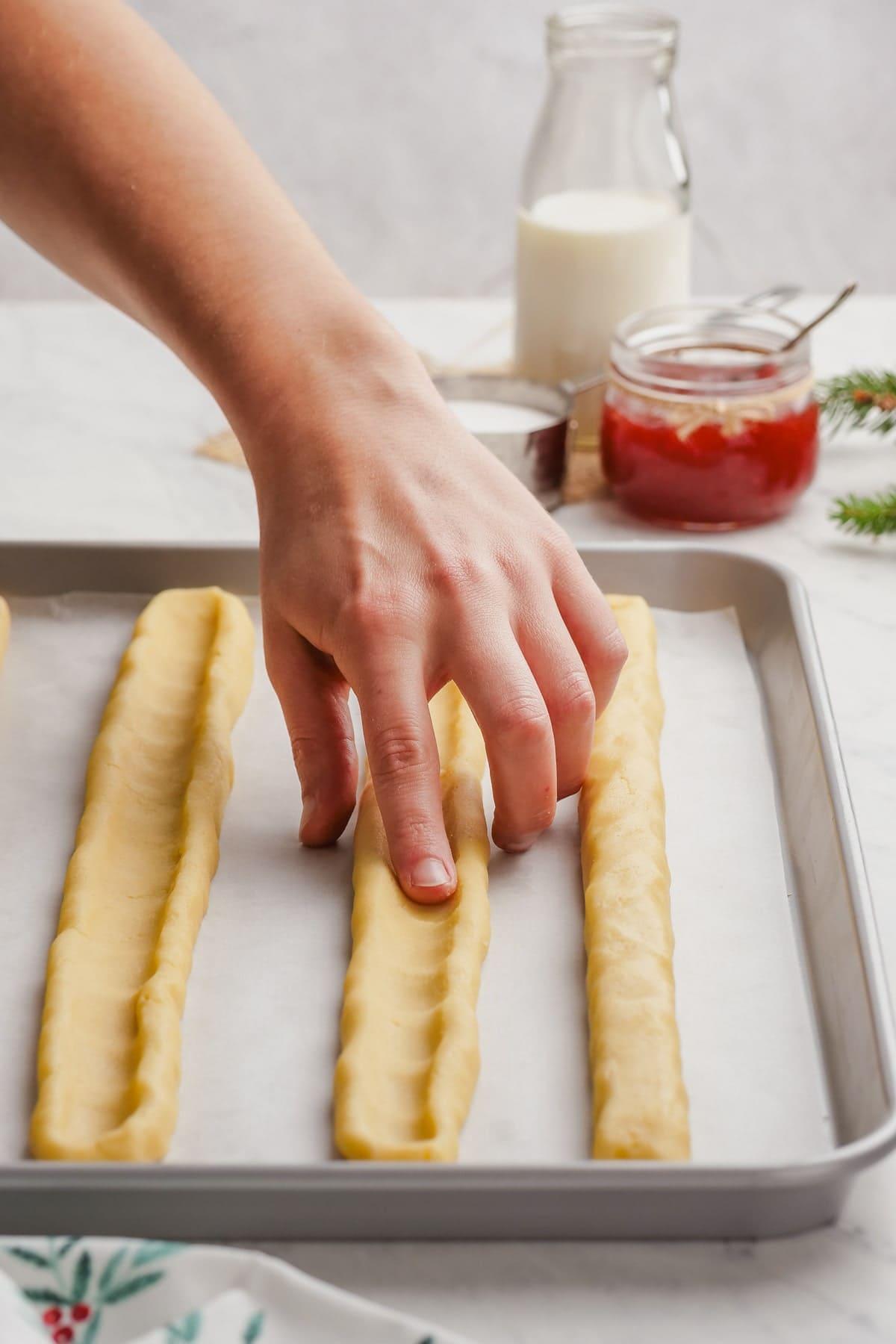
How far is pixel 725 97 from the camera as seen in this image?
A: 3299 mm

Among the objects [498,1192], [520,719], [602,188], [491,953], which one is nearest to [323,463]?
[520,719]

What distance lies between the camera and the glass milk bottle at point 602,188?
1.65m

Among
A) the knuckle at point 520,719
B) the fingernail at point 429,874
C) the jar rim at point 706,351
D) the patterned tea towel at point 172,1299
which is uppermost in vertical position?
the knuckle at point 520,719

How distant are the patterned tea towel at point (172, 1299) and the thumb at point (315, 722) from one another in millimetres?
408

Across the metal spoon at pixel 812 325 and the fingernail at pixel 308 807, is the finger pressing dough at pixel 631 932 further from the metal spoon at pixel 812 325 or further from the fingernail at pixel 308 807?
the metal spoon at pixel 812 325

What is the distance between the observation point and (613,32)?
1630 millimetres

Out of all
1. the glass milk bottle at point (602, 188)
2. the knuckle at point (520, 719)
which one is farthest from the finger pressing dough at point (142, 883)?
the glass milk bottle at point (602, 188)

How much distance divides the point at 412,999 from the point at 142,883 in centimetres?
23

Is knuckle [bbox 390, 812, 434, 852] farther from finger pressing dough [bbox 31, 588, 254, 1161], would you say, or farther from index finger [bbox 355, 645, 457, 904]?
finger pressing dough [bbox 31, 588, 254, 1161]

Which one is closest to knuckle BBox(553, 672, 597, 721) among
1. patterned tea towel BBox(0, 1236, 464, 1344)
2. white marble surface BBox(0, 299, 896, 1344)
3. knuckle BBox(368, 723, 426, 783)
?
knuckle BBox(368, 723, 426, 783)

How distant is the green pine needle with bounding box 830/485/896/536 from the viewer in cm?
154

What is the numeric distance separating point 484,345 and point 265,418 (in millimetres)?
1004

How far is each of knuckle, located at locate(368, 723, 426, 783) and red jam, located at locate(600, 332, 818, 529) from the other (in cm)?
66

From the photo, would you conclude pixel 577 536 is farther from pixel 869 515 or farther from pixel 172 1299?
pixel 172 1299
